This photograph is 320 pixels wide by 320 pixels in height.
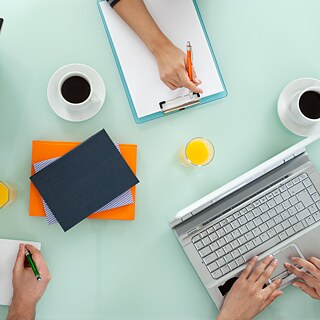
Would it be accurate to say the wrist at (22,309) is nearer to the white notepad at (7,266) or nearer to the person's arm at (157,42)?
the white notepad at (7,266)

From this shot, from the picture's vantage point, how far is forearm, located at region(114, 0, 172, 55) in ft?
3.72

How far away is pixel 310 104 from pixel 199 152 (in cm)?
29

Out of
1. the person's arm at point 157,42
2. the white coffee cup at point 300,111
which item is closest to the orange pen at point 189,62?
the person's arm at point 157,42

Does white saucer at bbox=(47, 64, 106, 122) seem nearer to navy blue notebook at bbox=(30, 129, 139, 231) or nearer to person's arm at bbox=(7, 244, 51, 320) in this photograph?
navy blue notebook at bbox=(30, 129, 139, 231)

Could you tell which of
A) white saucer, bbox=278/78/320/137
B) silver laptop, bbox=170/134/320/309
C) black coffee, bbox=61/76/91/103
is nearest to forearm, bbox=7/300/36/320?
silver laptop, bbox=170/134/320/309

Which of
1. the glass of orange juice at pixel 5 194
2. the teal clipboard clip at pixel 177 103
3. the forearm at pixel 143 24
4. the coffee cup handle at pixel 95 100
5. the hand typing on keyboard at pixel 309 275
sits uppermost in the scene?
the forearm at pixel 143 24

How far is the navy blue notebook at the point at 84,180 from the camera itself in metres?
1.13

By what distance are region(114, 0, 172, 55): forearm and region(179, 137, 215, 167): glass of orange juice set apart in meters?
0.25

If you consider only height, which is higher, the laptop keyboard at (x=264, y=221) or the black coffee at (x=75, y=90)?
the black coffee at (x=75, y=90)

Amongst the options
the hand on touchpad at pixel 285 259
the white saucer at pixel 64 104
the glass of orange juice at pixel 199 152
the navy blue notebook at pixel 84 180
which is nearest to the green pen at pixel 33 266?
the navy blue notebook at pixel 84 180

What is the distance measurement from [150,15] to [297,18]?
38 cm

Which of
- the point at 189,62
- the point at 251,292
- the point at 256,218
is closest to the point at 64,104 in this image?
the point at 189,62

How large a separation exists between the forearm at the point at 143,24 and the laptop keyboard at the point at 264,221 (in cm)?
45

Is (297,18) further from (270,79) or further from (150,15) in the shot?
(150,15)
